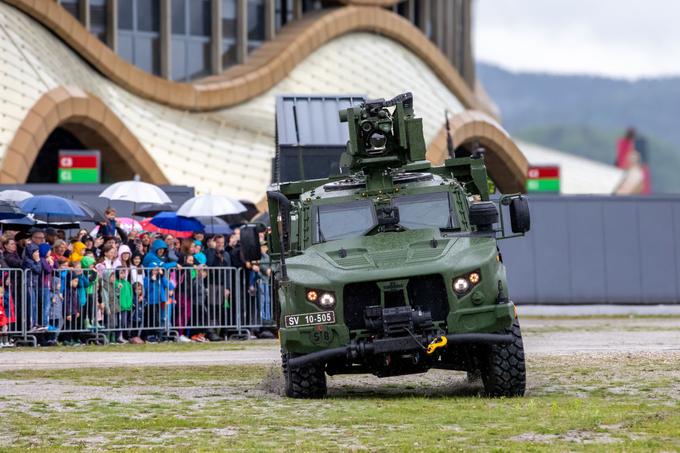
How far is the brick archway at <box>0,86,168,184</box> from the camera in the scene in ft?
126

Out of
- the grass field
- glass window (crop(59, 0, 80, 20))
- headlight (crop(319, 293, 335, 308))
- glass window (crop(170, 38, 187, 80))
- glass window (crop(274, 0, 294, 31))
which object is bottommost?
Answer: the grass field

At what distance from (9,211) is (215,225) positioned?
5.51 metres

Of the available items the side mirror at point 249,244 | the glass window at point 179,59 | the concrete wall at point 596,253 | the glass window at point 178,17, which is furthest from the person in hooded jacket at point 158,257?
the glass window at point 178,17

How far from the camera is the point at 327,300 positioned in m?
A: 13.4

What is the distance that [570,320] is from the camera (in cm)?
3275

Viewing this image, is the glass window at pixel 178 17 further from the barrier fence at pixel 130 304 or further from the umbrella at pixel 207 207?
the barrier fence at pixel 130 304

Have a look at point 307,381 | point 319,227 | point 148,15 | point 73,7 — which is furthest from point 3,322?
point 148,15

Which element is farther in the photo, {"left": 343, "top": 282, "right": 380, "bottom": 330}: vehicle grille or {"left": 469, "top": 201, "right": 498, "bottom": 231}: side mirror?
{"left": 469, "top": 201, "right": 498, "bottom": 231}: side mirror

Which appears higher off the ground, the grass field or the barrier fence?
the barrier fence

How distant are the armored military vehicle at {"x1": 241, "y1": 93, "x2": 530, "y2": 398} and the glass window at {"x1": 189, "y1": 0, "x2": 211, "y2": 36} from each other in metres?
37.7

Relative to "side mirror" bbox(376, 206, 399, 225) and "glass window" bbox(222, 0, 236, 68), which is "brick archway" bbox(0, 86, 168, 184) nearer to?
"glass window" bbox(222, 0, 236, 68)

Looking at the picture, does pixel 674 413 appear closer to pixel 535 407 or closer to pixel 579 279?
pixel 535 407

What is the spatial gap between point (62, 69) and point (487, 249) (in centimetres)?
3200

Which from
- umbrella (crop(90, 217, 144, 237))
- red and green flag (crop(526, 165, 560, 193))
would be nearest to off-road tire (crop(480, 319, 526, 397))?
umbrella (crop(90, 217, 144, 237))
